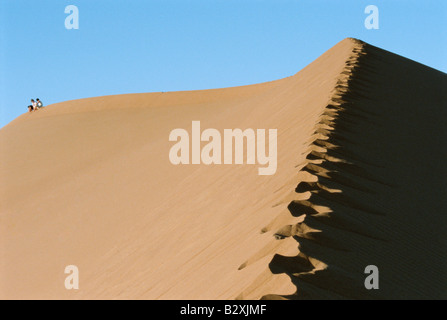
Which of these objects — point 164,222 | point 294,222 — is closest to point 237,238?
point 294,222

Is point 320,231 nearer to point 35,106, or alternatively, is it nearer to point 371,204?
point 371,204

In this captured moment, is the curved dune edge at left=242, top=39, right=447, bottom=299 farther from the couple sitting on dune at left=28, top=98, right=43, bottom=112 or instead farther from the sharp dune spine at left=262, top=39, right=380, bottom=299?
the couple sitting on dune at left=28, top=98, right=43, bottom=112

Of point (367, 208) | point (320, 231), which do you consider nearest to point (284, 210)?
point (320, 231)

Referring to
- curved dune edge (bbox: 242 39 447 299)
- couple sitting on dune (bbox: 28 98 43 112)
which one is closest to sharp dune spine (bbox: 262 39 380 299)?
curved dune edge (bbox: 242 39 447 299)

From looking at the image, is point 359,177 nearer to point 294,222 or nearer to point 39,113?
point 294,222

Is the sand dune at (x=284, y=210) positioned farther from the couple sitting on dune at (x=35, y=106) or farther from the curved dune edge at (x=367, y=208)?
the couple sitting on dune at (x=35, y=106)

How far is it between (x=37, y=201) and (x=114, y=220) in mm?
6281

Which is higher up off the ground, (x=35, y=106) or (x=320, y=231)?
(x=35, y=106)

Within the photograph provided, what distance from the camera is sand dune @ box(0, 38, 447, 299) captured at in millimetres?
5492

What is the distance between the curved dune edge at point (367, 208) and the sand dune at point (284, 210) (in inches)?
Result: 0.7

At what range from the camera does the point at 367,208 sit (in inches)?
281

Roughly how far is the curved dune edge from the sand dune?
0.7 inches

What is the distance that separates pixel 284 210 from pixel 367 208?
1233mm

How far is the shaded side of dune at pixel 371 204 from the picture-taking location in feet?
16.9
